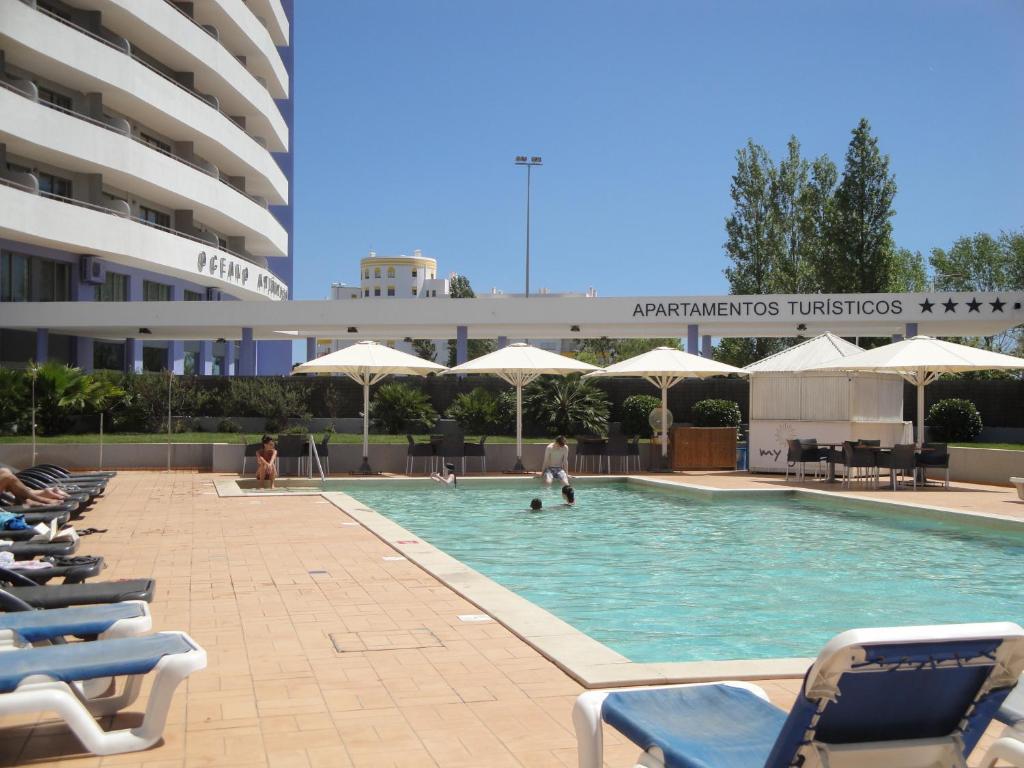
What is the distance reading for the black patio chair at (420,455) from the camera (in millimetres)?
22219

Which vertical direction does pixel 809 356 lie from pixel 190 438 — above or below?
above

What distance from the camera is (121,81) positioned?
115ft

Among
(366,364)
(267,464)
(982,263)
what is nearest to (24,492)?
(267,464)

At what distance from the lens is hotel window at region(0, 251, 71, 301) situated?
33.8 meters

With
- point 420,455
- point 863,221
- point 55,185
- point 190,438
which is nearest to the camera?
point 420,455

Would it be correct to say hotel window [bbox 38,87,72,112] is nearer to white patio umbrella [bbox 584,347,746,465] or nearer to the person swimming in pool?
the person swimming in pool

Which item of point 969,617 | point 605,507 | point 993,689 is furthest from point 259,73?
point 993,689

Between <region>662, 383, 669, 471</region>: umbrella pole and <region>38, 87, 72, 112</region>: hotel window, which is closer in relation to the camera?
<region>662, 383, 669, 471</region>: umbrella pole

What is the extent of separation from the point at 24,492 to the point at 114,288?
98.5ft

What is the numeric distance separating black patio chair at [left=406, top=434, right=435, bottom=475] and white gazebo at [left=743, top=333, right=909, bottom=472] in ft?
23.3

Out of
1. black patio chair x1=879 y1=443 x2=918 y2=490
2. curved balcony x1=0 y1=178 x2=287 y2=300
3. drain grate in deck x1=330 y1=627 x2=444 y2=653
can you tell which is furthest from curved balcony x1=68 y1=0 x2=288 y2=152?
drain grate in deck x1=330 y1=627 x2=444 y2=653

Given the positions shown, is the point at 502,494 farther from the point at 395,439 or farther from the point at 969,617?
the point at 969,617

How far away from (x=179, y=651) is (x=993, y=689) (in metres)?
3.31

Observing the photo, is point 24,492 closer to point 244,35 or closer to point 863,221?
point 244,35
